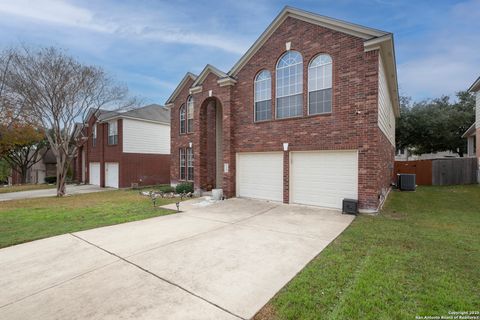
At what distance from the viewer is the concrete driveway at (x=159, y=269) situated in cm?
291

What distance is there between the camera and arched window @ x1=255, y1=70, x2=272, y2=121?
10.4 meters

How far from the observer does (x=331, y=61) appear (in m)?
8.68

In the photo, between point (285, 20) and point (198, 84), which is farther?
point (198, 84)

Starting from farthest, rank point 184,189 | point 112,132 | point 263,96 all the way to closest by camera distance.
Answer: point 112,132 → point 184,189 → point 263,96

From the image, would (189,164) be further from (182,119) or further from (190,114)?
(190,114)

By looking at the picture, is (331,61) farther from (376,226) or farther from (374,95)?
(376,226)

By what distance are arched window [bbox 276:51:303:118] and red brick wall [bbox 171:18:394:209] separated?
24 cm

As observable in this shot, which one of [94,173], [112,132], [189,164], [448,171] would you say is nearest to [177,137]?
[189,164]

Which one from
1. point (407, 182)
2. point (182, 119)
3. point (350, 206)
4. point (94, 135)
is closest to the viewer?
point (350, 206)

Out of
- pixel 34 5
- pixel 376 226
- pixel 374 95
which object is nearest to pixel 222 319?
pixel 376 226

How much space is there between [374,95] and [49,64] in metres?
16.1

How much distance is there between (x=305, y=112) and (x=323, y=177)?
8.61 feet

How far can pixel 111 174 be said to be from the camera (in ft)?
62.0

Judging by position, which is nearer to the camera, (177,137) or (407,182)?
(407,182)
